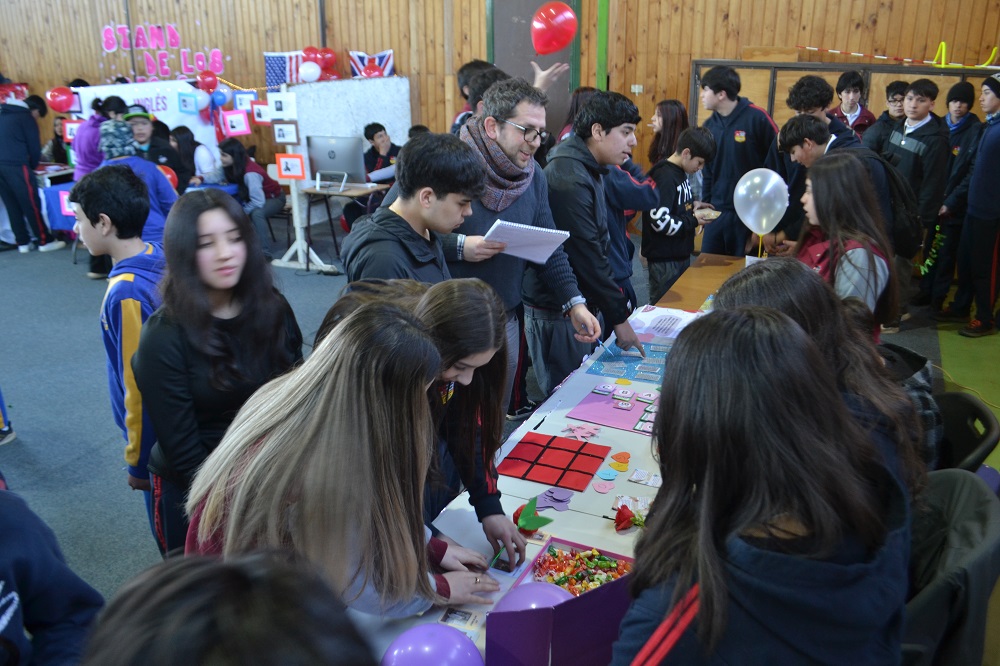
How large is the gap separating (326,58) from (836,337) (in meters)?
8.20

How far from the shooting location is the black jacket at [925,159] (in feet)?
16.5

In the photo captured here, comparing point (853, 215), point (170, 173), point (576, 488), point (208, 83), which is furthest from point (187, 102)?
point (576, 488)

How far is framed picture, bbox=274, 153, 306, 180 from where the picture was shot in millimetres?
6090

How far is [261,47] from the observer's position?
945 centimetres

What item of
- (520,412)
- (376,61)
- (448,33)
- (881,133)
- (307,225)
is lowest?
(520,412)

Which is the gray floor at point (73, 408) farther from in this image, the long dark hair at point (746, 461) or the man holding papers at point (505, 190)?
the long dark hair at point (746, 461)

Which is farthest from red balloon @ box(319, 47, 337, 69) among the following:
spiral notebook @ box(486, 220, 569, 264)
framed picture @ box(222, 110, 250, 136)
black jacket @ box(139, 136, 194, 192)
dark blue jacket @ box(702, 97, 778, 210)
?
spiral notebook @ box(486, 220, 569, 264)

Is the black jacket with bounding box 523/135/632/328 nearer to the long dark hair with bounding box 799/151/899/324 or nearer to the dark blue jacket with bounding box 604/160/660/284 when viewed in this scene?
the dark blue jacket with bounding box 604/160/660/284

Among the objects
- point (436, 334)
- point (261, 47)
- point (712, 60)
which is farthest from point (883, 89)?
point (261, 47)

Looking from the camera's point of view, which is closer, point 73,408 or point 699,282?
point 699,282

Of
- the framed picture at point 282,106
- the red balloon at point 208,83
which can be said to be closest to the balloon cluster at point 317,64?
the red balloon at point 208,83

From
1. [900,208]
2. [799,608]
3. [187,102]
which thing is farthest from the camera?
[187,102]

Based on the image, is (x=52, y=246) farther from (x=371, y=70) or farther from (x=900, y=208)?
(x=900, y=208)

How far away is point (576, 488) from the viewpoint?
1794mm
